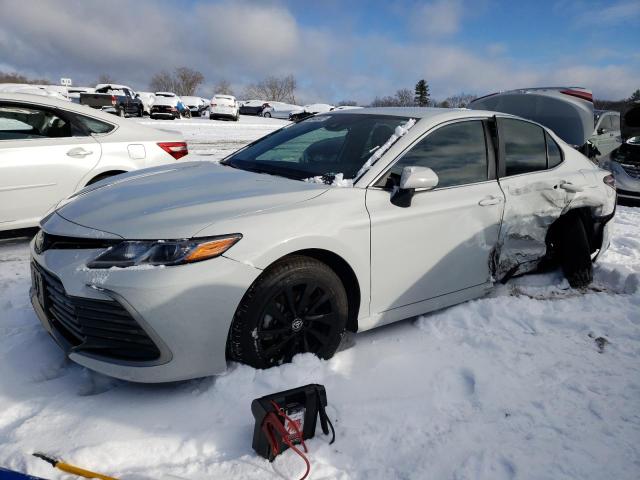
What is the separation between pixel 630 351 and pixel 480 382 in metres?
1.12

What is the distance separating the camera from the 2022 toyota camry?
89.7 inches

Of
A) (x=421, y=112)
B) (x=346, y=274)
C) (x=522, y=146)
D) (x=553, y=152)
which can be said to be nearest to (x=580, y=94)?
(x=553, y=152)

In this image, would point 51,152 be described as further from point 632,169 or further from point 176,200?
point 632,169

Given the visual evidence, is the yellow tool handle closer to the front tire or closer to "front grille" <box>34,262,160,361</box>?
"front grille" <box>34,262,160,361</box>

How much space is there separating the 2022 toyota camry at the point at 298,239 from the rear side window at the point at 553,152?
24 mm

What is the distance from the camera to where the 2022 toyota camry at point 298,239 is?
89.7 inches

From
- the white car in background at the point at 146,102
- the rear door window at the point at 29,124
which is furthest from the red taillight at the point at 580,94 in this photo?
the white car in background at the point at 146,102

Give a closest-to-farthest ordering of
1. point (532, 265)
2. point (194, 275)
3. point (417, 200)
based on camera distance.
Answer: point (194, 275), point (417, 200), point (532, 265)

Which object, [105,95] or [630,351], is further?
[105,95]

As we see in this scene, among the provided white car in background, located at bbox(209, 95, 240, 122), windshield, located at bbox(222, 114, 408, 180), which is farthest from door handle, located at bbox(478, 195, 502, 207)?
white car in background, located at bbox(209, 95, 240, 122)

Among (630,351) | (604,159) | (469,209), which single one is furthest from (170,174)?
(604,159)

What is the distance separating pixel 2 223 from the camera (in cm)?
436

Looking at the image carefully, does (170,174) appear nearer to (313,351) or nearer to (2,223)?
(313,351)

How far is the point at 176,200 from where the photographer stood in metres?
2.64
